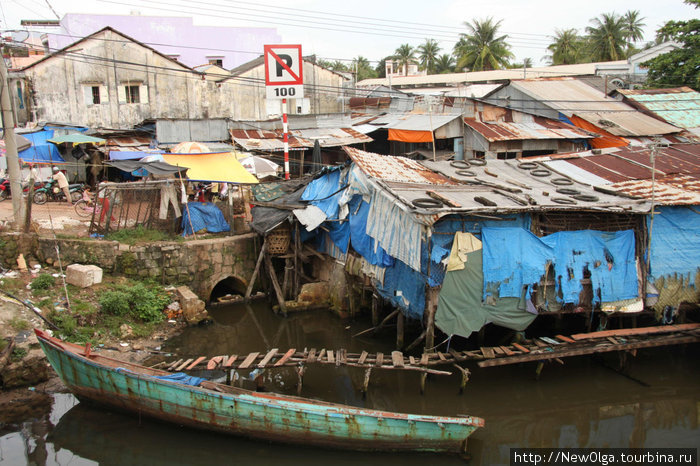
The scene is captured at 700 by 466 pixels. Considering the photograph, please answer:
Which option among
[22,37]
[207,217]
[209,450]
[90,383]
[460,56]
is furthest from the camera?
[460,56]

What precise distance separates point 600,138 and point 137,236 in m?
16.9

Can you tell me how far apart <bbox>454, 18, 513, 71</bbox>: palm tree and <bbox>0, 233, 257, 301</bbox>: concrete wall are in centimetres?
2831

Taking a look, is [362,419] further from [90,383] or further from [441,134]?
[441,134]

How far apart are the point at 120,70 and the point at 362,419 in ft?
69.9

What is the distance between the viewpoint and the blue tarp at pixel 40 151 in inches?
748

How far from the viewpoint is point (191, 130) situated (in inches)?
856

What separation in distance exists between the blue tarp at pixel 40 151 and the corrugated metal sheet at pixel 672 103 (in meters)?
23.1

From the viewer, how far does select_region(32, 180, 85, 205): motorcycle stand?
59.5 feet

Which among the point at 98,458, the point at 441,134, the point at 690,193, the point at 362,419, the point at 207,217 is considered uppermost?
the point at 441,134

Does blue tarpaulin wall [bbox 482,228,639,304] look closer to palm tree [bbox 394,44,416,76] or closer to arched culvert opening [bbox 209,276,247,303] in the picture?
arched culvert opening [bbox 209,276,247,303]

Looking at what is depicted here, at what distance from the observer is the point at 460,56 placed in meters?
40.8

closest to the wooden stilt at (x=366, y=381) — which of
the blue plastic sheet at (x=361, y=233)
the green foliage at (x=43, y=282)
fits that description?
the blue plastic sheet at (x=361, y=233)

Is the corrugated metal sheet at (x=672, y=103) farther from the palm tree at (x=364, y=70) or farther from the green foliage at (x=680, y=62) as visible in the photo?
the palm tree at (x=364, y=70)

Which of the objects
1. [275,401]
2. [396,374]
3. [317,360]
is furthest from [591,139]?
[275,401]
